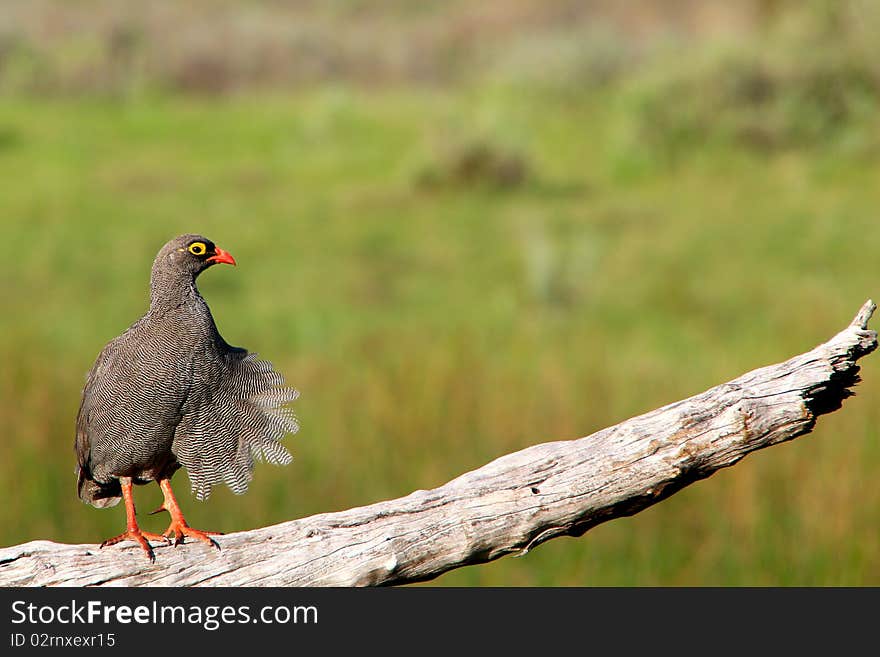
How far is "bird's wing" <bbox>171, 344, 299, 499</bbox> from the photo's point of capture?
207cm

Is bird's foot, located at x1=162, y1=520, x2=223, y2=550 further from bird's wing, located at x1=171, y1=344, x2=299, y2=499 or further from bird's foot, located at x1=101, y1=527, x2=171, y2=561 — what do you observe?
bird's wing, located at x1=171, y1=344, x2=299, y2=499

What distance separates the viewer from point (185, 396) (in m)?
2.12

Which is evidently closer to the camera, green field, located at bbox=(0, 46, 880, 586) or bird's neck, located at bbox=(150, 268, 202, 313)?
bird's neck, located at bbox=(150, 268, 202, 313)

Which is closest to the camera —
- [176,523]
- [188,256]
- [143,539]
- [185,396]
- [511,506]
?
[188,256]

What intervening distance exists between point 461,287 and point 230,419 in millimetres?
11092

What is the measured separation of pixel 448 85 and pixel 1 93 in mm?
11091

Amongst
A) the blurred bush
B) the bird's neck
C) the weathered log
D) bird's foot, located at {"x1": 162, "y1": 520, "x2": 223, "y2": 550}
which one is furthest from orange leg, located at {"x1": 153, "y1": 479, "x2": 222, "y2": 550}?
the blurred bush

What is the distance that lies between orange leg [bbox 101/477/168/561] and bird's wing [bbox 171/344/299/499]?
0.60 feet

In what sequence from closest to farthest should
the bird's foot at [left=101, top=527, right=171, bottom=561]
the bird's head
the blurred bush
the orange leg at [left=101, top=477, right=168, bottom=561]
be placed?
1. the bird's head
2. the orange leg at [left=101, top=477, right=168, bottom=561]
3. the bird's foot at [left=101, top=527, right=171, bottom=561]
4. the blurred bush

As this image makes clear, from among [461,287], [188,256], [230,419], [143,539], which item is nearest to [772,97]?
[461,287]

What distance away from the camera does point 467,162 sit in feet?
59.7

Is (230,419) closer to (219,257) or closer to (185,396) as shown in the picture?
(185,396)

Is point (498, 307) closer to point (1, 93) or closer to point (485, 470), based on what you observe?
point (485, 470)

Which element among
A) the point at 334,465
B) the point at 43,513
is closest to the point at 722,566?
the point at 334,465
